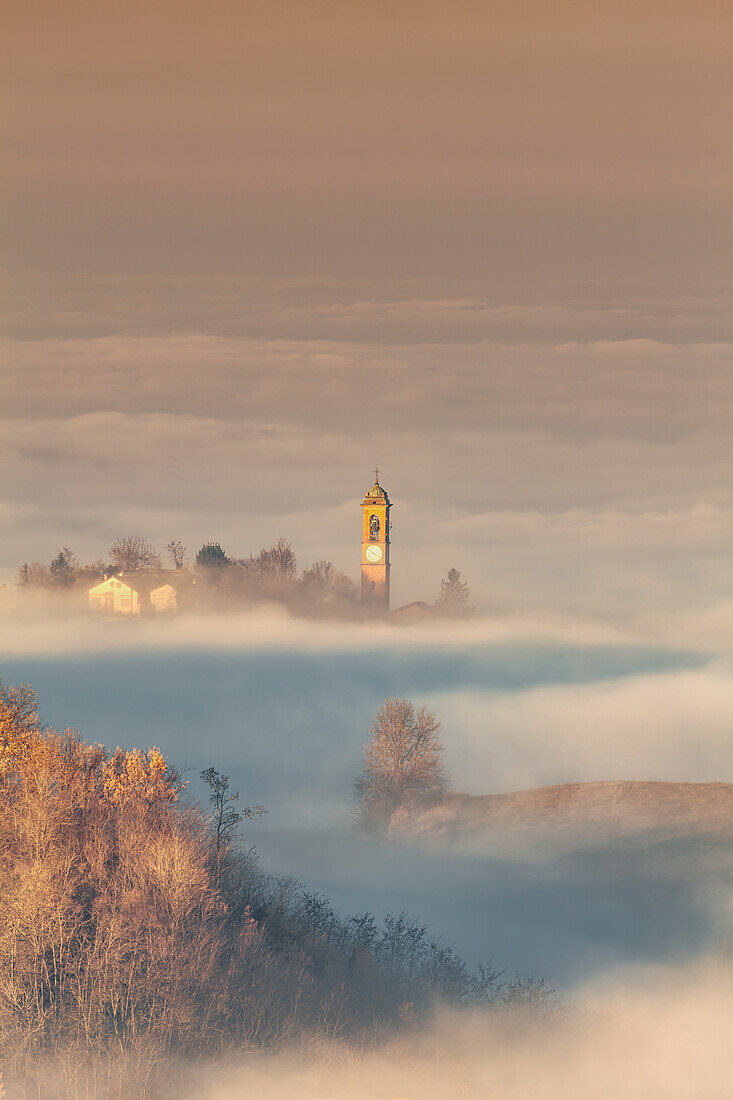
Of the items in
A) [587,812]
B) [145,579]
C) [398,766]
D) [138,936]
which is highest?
[145,579]

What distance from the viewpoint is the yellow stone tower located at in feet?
430

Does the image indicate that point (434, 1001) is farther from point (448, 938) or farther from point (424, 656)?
point (424, 656)

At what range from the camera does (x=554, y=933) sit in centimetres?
7869

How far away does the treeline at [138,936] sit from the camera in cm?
4431

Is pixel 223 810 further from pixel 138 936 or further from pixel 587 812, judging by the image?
pixel 587 812

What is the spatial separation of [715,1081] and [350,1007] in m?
14.9

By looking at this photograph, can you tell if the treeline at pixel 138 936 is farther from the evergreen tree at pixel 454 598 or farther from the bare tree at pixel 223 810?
the evergreen tree at pixel 454 598

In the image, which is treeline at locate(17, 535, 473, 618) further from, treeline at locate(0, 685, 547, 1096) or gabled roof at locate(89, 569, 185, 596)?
treeline at locate(0, 685, 547, 1096)

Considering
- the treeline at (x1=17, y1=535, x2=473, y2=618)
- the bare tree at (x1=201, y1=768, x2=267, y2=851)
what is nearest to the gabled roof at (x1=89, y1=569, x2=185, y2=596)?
the treeline at (x1=17, y1=535, x2=473, y2=618)

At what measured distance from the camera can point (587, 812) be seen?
335 ft

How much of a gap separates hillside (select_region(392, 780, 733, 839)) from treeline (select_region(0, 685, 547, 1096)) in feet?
133

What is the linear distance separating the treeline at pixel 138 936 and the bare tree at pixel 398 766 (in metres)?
40.0

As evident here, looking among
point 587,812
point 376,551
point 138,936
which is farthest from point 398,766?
point 138,936

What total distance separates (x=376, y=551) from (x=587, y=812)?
38.5m
